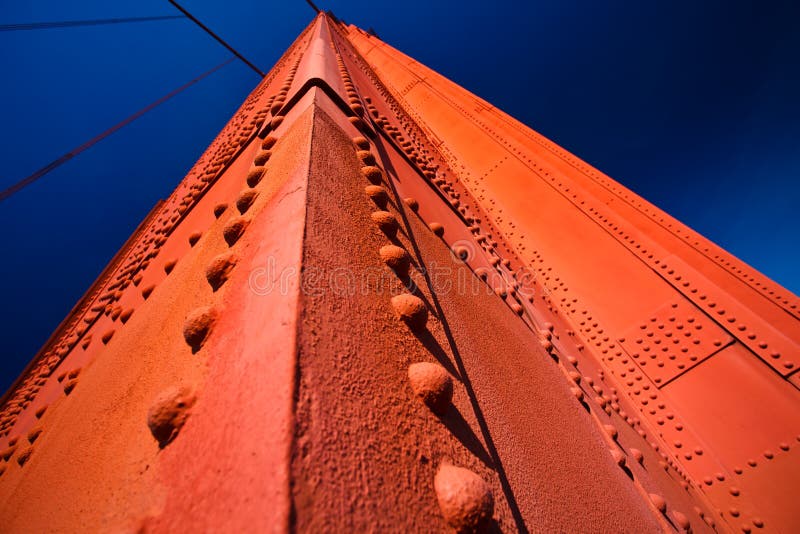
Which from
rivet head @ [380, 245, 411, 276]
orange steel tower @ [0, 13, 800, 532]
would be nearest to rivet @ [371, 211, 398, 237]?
orange steel tower @ [0, 13, 800, 532]

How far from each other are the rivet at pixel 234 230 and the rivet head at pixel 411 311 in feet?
1.97

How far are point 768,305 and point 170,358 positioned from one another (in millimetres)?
4549

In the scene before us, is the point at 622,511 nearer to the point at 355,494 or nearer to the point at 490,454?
the point at 490,454

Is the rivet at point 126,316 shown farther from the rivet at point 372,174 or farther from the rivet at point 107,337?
the rivet at point 372,174

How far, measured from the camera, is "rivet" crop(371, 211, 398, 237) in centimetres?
112

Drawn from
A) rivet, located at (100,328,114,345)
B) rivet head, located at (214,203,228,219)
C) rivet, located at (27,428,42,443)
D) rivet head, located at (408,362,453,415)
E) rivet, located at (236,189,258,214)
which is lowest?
rivet, located at (27,428,42,443)

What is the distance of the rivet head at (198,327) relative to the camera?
78 centimetres

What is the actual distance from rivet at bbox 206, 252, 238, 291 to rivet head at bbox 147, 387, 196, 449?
0.35 m

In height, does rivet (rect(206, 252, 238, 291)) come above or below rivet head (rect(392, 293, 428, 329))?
below

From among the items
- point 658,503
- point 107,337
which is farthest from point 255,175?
point 658,503

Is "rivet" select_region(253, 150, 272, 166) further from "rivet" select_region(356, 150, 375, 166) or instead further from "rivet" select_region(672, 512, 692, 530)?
"rivet" select_region(672, 512, 692, 530)

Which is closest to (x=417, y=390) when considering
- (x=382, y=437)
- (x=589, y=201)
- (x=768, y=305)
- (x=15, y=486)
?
(x=382, y=437)

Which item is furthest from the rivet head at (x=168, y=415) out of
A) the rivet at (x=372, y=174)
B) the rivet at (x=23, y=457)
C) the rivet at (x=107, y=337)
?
the rivet at (x=107, y=337)

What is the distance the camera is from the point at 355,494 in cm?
49
